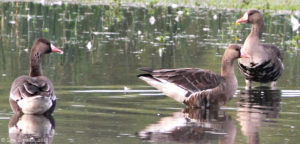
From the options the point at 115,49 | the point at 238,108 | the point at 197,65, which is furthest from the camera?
the point at 115,49

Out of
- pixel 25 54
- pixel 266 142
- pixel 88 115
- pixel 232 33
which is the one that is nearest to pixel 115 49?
pixel 25 54

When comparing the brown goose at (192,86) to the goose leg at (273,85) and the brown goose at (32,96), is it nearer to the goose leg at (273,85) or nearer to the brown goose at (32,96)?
the brown goose at (32,96)

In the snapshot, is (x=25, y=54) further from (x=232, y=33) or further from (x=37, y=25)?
(x=232, y=33)

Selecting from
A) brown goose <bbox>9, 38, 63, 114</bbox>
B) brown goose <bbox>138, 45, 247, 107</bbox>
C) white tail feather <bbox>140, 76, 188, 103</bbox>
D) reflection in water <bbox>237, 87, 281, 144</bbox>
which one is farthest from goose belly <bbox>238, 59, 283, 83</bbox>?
brown goose <bbox>9, 38, 63, 114</bbox>

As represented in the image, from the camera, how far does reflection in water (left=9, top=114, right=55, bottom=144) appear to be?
8.99m

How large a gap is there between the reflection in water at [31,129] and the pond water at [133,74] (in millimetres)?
104

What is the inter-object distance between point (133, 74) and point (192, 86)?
3.57 meters

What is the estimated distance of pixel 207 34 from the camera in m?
25.3

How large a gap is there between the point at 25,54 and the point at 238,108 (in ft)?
24.0

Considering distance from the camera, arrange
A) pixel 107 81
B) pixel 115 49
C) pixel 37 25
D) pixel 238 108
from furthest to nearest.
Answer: pixel 37 25
pixel 115 49
pixel 107 81
pixel 238 108

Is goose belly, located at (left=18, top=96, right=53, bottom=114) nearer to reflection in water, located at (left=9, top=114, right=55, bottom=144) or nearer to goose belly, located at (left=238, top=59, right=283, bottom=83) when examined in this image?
reflection in water, located at (left=9, top=114, right=55, bottom=144)

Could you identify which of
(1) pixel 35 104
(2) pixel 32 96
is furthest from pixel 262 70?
(2) pixel 32 96

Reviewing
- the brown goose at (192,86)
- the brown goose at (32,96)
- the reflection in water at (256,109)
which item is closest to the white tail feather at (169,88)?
the brown goose at (192,86)

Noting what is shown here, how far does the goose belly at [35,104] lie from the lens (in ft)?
34.5
